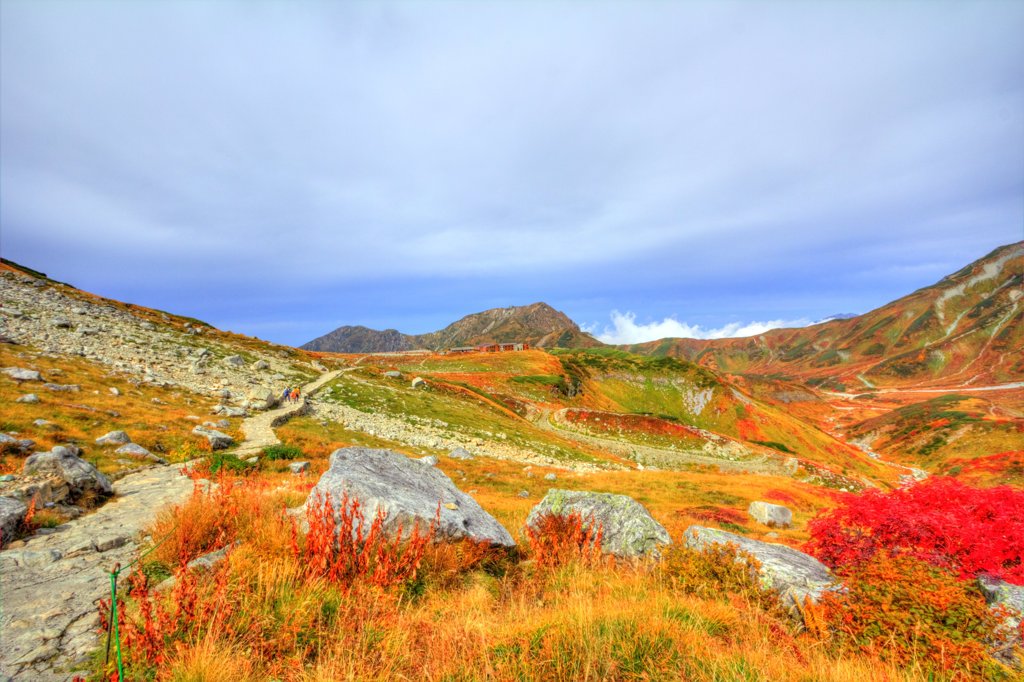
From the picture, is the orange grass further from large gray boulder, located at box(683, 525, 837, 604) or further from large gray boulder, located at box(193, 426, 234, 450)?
large gray boulder, located at box(193, 426, 234, 450)

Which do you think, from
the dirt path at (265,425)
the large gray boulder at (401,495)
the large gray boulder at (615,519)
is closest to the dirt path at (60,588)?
the large gray boulder at (401,495)

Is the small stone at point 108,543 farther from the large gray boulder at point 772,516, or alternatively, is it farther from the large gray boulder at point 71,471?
the large gray boulder at point 772,516

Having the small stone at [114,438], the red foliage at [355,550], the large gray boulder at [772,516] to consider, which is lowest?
the large gray boulder at [772,516]

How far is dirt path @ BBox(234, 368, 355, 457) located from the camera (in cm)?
1963

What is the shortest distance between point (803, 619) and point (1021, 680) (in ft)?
7.76

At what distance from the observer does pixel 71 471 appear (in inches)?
394

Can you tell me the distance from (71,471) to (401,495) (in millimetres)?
8838

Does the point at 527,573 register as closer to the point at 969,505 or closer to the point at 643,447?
the point at 969,505

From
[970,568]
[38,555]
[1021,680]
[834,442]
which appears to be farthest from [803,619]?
[834,442]

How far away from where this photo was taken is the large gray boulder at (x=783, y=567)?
23.1 ft

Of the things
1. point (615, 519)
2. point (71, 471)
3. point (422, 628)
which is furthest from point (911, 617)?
point (71, 471)

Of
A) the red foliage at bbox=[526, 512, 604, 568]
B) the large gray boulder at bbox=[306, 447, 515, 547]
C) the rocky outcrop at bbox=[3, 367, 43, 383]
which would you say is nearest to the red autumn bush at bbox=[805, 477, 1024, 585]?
the red foliage at bbox=[526, 512, 604, 568]

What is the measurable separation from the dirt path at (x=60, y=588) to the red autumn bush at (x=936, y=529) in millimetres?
11657

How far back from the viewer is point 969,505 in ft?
30.3
